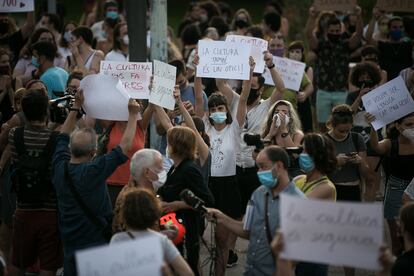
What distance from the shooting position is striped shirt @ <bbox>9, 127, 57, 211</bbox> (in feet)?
24.5

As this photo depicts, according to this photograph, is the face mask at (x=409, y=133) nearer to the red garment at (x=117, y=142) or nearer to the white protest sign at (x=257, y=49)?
the white protest sign at (x=257, y=49)

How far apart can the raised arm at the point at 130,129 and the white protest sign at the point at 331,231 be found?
6.50 ft

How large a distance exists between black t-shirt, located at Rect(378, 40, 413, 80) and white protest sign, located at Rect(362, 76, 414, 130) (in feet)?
16.4

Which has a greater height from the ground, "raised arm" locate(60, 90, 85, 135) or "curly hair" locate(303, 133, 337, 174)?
"raised arm" locate(60, 90, 85, 135)

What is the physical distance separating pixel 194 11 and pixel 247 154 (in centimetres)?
1008

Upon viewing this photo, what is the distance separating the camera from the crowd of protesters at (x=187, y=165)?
21.1ft

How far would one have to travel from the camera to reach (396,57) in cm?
1430

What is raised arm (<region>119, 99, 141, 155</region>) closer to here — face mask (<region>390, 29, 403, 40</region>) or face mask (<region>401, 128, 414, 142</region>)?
face mask (<region>401, 128, 414, 142</region>)

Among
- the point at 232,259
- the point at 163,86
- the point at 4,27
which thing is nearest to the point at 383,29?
the point at 4,27

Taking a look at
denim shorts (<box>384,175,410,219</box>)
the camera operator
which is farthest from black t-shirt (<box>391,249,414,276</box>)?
denim shorts (<box>384,175,410,219</box>)

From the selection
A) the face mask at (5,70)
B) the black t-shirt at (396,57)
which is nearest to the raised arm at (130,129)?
the face mask at (5,70)

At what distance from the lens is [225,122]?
911 cm

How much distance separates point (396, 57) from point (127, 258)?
991 centimetres

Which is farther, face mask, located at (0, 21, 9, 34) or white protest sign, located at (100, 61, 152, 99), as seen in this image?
face mask, located at (0, 21, 9, 34)
